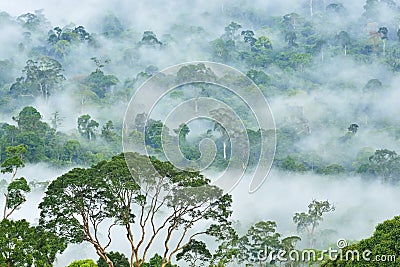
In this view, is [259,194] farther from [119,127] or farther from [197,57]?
[197,57]

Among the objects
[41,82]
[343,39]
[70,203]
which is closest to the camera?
[70,203]

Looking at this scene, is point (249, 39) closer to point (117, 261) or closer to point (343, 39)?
point (343, 39)

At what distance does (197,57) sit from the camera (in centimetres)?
8825

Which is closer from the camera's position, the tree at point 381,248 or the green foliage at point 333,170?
the tree at point 381,248

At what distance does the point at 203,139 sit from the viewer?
41.8m

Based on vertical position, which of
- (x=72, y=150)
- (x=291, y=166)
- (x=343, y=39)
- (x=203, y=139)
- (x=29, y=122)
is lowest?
(x=203, y=139)

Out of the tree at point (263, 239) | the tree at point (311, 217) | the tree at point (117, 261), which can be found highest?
the tree at point (311, 217)

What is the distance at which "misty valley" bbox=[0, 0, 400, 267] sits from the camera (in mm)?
20406

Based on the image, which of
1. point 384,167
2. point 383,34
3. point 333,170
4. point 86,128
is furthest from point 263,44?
point 86,128

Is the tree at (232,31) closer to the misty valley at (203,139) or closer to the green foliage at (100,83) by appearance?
the misty valley at (203,139)

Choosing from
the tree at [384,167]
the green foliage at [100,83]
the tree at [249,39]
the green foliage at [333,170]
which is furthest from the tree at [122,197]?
the tree at [249,39]

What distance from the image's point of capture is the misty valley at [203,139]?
66.9 ft

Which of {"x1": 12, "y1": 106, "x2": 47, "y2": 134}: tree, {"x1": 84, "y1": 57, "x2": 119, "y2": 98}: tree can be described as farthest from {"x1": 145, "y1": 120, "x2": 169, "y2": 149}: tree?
{"x1": 84, "y1": 57, "x2": 119, "y2": 98}: tree

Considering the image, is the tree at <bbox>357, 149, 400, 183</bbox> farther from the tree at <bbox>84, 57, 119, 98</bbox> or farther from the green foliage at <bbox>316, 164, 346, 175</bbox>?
the tree at <bbox>84, 57, 119, 98</bbox>
